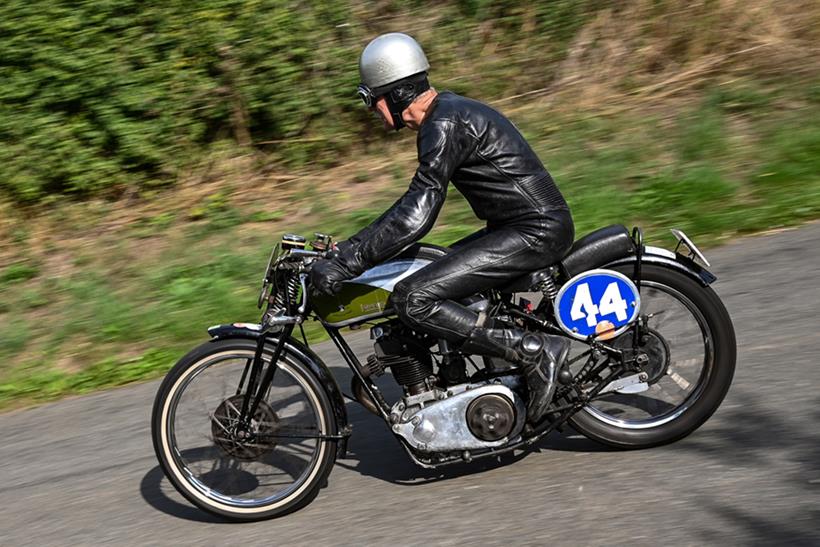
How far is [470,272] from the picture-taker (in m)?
4.82

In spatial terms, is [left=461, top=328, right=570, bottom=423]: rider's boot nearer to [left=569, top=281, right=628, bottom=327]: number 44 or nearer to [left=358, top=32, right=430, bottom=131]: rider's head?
[left=569, top=281, right=628, bottom=327]: number 44

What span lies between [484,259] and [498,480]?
1.05m

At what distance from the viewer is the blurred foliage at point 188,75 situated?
1012 cm

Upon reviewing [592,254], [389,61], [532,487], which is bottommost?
[532,487]

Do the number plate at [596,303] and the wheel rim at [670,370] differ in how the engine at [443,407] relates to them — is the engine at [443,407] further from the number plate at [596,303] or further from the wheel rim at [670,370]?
the wheel rim at [670,370]

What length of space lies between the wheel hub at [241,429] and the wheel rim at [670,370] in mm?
1518

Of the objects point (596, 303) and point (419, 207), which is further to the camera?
point (596, 303)

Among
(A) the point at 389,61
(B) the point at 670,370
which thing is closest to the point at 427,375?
(B) the point at 670,370

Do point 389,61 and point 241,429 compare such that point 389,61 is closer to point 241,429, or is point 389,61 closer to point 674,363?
point 241,429

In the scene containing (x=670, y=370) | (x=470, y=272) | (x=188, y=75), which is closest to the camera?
(x=470, y=272)

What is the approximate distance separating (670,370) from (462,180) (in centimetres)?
137

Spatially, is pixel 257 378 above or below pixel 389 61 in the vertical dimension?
below

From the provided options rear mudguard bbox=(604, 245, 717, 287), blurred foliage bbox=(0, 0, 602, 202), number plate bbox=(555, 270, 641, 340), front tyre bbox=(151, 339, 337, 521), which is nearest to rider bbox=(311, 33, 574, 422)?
number plate bbox=(555, 270, 641, 340)

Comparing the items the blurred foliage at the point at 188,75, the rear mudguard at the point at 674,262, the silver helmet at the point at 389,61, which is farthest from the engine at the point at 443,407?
the blurred foliage at the point at 188,75
